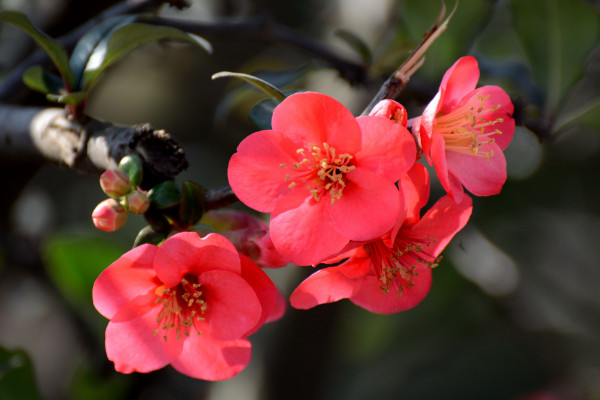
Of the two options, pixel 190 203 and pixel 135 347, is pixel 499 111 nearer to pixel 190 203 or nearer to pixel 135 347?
pixel 190 203

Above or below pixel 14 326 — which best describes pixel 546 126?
above

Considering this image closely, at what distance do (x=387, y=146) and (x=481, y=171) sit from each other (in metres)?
0.18

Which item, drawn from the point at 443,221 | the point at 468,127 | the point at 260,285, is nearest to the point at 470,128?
the point at 468,127

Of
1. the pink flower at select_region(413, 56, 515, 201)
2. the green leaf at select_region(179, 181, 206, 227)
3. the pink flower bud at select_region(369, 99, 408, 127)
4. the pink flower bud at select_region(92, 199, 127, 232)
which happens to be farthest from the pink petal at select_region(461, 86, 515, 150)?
the pink flower bud at select_region(92, 199, 127, 232)

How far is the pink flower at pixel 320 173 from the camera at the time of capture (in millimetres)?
682

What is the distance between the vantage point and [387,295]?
2.69 feet

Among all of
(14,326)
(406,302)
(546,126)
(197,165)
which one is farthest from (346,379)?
(406,302)

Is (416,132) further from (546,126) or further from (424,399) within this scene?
(424,399)

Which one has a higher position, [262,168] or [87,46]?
[262,168]

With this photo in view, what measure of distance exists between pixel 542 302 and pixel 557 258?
0.24 m

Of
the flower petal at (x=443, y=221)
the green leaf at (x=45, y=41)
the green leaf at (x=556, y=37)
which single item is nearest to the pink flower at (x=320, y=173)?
the flower petal at (x=443, y=221)

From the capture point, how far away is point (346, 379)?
3.23 meters

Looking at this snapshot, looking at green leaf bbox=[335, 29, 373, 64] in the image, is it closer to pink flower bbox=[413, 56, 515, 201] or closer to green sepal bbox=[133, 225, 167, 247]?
pink flower bbox=[413, 56, 515, 201]

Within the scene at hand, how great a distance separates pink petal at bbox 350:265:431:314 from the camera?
0.81 meters
